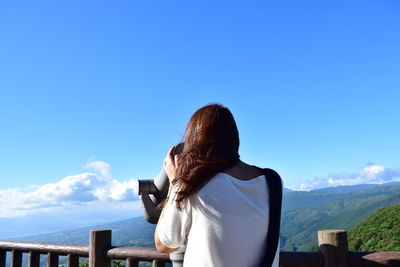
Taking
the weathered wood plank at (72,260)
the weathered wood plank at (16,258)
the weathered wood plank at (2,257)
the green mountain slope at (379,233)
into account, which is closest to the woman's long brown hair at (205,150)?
the weathered wood plank at (72,260)

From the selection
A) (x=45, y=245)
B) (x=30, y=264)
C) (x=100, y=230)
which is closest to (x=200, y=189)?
(x=100, y=230)

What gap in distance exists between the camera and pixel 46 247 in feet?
12.3

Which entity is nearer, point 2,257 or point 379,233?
point 2,257

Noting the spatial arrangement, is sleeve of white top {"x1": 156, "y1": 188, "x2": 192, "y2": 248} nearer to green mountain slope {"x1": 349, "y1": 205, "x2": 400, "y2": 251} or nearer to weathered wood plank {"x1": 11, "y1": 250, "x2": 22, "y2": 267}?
weathered wood plank {"x1": 11, "y1": 250, "x2": 22, "y2": 267}

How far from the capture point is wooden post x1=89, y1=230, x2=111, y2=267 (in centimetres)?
336

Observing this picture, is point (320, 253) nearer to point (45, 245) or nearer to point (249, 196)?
point (249, 196)

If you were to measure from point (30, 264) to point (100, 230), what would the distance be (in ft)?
3.15

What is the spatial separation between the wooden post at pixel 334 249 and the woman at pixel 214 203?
0.98m

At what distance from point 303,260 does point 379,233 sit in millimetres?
5975

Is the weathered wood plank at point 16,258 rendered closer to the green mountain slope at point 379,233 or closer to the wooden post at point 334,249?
the wooden post at point 334,249

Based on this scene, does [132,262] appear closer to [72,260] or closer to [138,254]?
[138,254]

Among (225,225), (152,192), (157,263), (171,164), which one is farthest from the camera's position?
(157,263)

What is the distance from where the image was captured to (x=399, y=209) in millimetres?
8641

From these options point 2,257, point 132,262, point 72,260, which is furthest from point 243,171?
point 2,257
